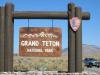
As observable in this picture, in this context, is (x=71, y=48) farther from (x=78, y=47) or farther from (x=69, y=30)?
(x=69, y=30)

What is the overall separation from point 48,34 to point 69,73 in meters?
2.53

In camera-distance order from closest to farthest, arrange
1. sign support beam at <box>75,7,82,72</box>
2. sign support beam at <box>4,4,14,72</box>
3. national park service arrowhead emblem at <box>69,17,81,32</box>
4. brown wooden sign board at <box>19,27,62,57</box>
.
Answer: sign support beam at <box>75,7,82,72</box>, national park service arrowhead emblem at <box>69,17,81,32</box>, sign support beam at <box>4,4,14,72</box>, brown wooden sign board at <box>19,27,62,57</box>

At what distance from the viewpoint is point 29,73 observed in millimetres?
21969

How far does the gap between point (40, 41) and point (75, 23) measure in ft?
7.32

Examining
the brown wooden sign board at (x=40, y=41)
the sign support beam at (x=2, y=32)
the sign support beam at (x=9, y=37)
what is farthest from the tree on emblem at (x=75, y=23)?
the sign support beam at (x=2, y=32)

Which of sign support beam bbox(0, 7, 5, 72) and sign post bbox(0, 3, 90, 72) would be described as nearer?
sign post bbox(0, 3, 90, 72)

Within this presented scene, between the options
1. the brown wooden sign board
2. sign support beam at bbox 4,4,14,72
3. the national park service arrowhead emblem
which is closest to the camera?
the national park service arrowhead emblem

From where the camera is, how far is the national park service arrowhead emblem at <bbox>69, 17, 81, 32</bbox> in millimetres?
22277

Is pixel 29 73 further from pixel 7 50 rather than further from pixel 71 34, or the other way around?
pixel 71 34

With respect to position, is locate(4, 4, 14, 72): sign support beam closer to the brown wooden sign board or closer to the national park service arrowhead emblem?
the brown wooden sign board

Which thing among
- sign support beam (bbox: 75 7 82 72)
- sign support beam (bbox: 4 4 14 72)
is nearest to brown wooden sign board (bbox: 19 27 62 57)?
sign support beam (bbox: 4 4 14 72)

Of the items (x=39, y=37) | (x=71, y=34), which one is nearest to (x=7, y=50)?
(x=39, y=37)

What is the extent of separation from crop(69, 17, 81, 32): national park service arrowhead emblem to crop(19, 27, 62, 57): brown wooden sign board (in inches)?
31.8

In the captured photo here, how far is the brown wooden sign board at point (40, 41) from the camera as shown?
74.0ft
